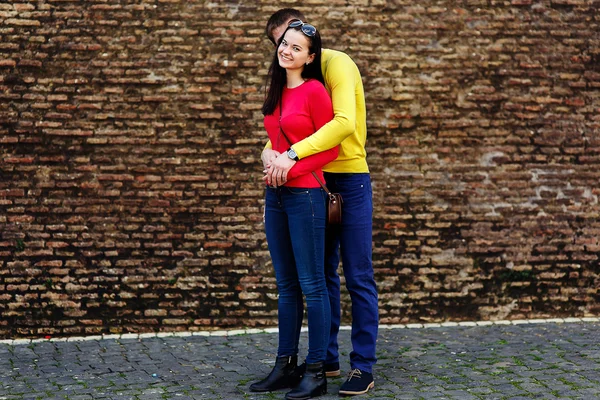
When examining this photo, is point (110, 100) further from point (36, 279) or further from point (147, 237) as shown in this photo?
point (36, 279)

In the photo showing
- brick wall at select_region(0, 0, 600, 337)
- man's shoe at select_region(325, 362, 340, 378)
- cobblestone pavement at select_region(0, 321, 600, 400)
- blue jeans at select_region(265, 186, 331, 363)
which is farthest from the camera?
brick wall at select_region(0, 0, 600, 337)

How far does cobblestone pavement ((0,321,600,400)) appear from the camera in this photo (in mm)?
4996

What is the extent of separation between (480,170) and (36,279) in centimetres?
381

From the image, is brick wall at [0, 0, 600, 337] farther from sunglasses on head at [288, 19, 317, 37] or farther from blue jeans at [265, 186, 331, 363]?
sunglasses on head at [288, 19, 317, 37]

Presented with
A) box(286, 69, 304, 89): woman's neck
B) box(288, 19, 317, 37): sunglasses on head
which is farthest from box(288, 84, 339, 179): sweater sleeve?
box(288, 19, 317, 37): sunglasses on head

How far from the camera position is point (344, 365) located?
18.6ft

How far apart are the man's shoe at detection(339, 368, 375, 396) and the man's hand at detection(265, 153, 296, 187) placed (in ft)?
4.08

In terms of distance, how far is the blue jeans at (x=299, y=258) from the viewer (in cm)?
483

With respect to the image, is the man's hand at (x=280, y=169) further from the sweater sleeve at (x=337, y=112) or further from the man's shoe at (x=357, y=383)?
the man's shoe at (x=357, y=383)

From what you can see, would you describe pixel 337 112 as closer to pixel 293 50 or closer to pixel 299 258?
pixel 293 50

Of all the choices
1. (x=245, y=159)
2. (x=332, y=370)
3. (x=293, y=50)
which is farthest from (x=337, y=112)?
(x=245, y=159)

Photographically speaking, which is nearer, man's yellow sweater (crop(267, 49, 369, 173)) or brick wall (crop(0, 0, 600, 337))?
man's yellow sweater (crop(267, 49, 369, 173))

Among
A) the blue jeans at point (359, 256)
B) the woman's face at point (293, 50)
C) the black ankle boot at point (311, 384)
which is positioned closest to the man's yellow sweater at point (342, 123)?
the blue jeans at point (359, 256)

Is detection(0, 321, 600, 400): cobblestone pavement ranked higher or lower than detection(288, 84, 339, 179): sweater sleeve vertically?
lower
